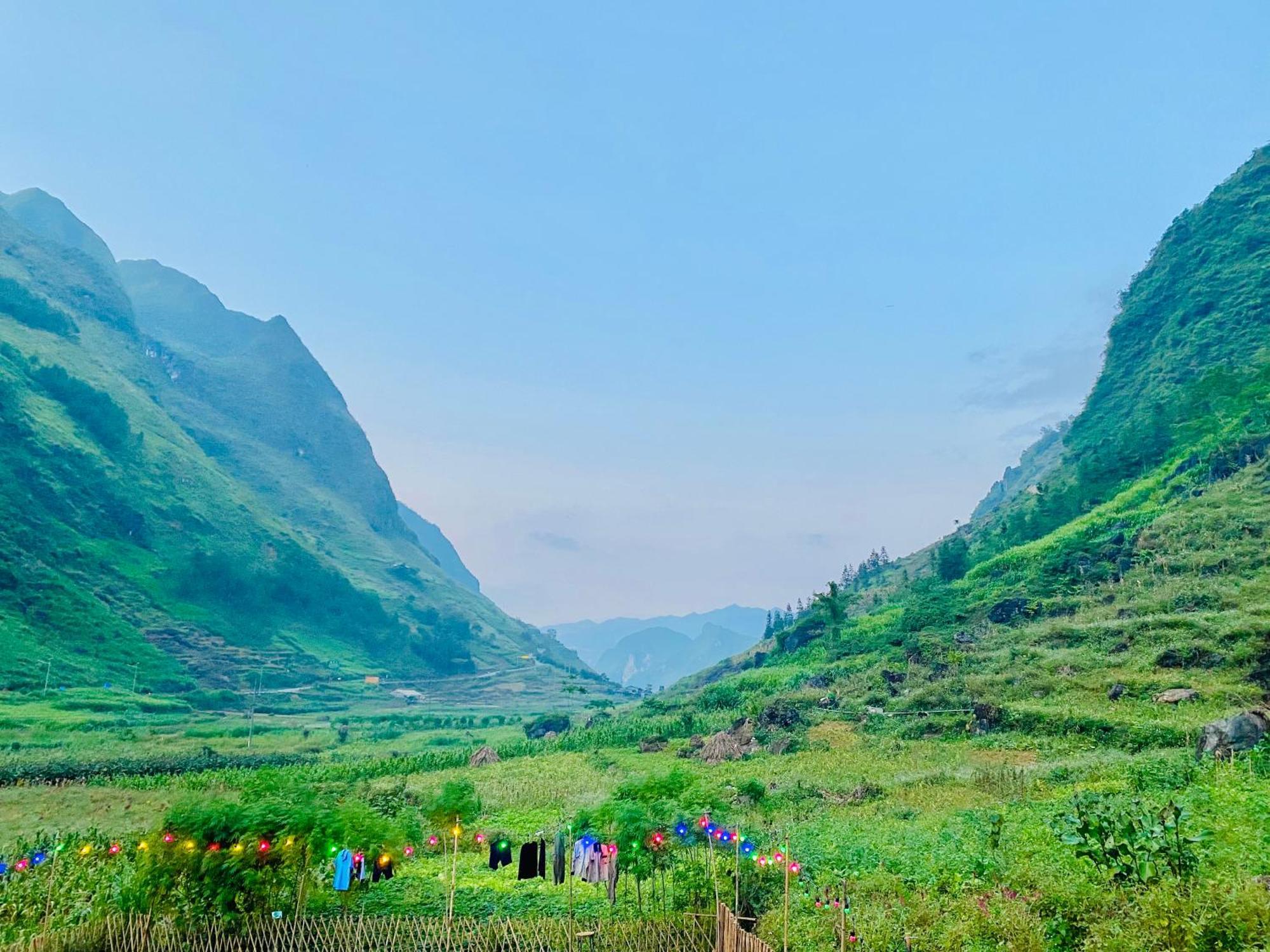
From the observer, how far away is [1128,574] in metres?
45.6

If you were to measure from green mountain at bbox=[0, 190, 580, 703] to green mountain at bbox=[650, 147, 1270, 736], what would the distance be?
197ft

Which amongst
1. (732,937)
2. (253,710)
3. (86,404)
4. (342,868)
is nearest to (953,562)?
(732,937)

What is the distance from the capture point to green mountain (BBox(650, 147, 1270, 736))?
104 ft

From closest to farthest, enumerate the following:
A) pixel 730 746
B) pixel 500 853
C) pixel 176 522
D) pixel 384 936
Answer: pixel 384 936 → pixel 500 853 → pixel 730 746 → pixel 176 522

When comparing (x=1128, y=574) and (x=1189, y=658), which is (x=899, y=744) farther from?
(x=1128, y=574)

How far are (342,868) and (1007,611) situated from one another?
48.1 meters

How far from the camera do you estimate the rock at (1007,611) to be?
49.5 m

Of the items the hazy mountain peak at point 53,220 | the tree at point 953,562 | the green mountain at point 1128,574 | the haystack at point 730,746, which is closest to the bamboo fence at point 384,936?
the green mountain at point 1128,574

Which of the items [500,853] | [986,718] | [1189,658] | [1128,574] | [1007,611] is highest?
[1128,574]

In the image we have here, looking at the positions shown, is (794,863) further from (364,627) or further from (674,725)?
(364,627)

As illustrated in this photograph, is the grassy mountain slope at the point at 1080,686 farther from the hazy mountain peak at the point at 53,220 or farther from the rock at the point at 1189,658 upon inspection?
the hazy mountain peak at the point at 53,220

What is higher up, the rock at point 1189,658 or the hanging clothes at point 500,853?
the rock at point 1189,658

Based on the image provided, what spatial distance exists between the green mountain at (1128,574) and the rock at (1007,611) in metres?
0.15

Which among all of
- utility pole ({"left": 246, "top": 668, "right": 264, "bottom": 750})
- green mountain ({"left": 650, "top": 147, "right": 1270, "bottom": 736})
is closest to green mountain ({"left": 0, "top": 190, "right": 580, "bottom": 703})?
utility pole ({"left": 246, "top": 668, "right": 264, "bottom": 750})
